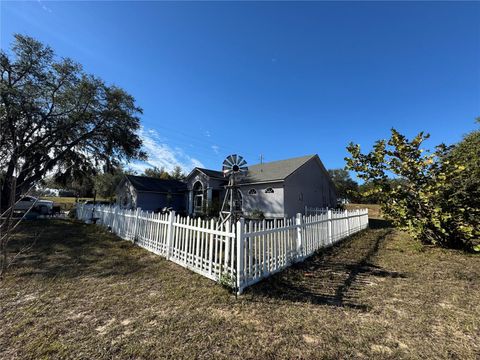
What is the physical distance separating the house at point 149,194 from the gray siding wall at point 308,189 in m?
11.9

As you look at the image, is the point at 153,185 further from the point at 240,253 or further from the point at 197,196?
the point at 240,253

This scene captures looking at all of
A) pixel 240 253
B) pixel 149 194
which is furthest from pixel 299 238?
pixel 149 194

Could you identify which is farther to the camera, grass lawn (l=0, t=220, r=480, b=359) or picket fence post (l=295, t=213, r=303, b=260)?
picket fence post (l=295, t=213, r=303, b=260)

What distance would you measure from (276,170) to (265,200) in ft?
9.85

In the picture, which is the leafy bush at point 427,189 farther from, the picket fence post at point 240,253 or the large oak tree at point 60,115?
the large oak tree at point 60,115

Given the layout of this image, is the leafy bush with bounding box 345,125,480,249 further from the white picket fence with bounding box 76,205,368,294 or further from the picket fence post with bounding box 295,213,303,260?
the picket fence post with bounding box 295,213,303,260

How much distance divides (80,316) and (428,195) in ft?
30.3

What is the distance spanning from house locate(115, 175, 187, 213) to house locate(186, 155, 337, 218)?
6.91 ft

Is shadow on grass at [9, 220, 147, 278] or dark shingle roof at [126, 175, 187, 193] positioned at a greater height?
dark shingle roof at [126, 175, 187, 193]

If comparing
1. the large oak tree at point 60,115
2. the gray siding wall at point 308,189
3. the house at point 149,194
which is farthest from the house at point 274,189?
the large oak tree at point 60,115

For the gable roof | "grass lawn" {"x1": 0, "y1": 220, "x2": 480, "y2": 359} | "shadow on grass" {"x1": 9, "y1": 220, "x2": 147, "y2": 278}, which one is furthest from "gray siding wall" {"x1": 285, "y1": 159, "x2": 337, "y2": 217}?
"shadow on grass" {"x1": 9, "y1": 220, "x2": 147, "y2": 278}

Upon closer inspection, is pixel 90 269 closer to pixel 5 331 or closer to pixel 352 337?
pixel 5 331

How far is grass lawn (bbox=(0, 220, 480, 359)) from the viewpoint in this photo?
9.32 ft

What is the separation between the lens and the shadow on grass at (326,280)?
4.25 metres
